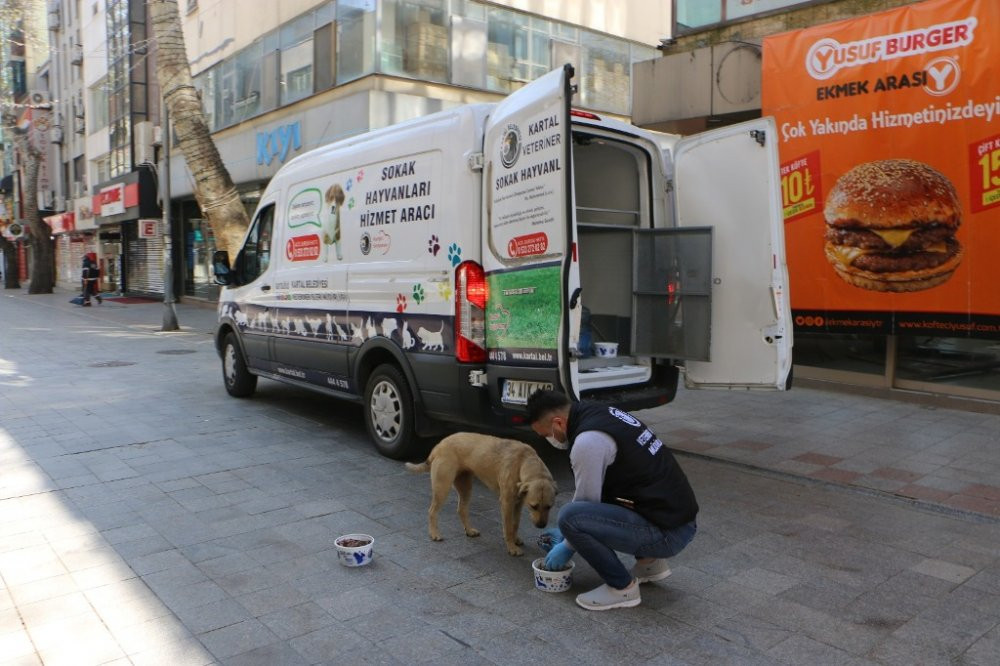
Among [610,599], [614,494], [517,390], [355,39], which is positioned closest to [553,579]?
[610,599]

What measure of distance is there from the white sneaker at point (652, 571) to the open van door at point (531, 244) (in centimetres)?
136

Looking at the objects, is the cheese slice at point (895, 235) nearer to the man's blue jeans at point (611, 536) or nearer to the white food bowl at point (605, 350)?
the white food bowl at point (605, 350)

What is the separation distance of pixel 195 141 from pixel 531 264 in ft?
38.5

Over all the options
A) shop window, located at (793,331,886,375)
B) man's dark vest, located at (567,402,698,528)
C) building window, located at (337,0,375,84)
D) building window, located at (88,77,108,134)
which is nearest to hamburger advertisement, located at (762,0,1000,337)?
shop window, located at (793,331,886,375)

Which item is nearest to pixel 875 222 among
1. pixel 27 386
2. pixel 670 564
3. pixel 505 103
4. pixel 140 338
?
pixel 505 103

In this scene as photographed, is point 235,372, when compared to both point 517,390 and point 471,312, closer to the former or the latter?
point 471,312

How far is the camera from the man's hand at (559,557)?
3928mm

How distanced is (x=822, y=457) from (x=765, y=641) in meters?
3.63

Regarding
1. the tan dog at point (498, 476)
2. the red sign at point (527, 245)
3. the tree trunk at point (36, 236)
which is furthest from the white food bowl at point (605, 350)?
the tree trunk at point (36, 236)

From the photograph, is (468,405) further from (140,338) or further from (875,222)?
(140,338)

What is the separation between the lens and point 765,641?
135 inches

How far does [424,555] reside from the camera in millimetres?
4430

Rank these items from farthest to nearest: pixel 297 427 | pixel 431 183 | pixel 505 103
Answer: pixel 297 427 < pixel 431 183 < pixel 505 103

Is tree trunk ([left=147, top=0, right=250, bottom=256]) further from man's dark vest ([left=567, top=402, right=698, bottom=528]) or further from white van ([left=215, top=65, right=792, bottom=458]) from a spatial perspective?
man's dark vest ([left=567, top=402, right=698, bottom=528])
